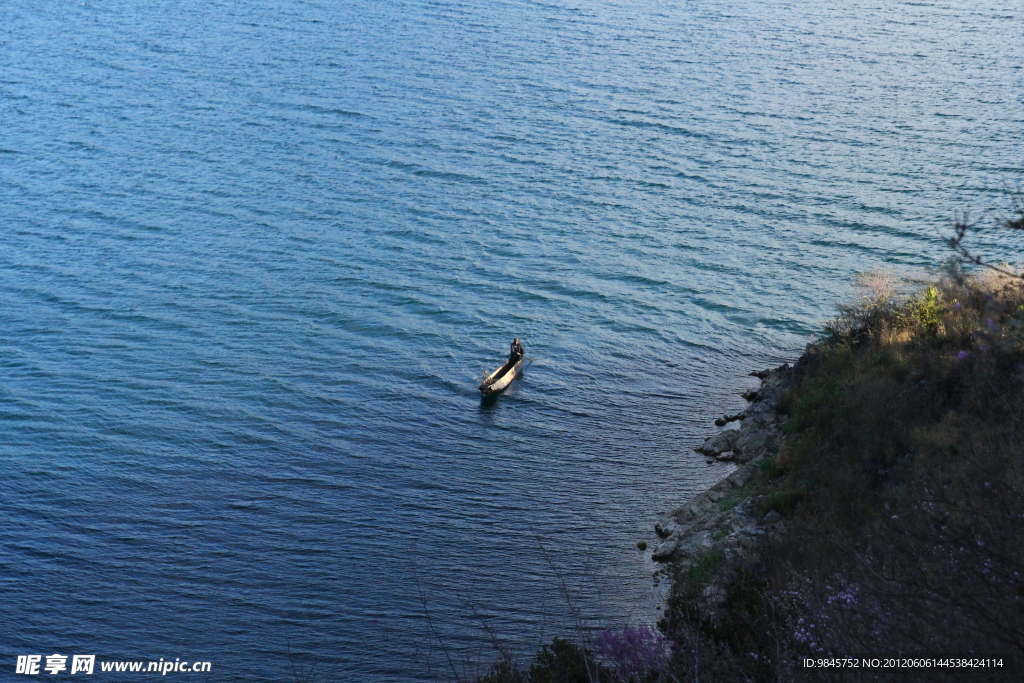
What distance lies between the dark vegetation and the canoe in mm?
9297

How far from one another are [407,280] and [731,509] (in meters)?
20.5

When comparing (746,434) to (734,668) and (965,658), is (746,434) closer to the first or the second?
(734,668)

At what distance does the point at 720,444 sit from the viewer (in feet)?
89.8

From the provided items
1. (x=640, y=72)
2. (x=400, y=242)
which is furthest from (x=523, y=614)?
(x=640, y=72)

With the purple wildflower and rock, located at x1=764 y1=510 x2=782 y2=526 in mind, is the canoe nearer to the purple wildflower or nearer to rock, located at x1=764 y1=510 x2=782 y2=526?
rock, located at x1=764 y1=510 x2=782 y2=526

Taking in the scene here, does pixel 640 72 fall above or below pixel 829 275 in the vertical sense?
above

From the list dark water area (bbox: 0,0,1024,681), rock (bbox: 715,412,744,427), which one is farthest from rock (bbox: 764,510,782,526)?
rock (bbox: 715,412,744,427)

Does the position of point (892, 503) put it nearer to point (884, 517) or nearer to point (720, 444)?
point (884, 517)

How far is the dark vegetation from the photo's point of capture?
391 inches

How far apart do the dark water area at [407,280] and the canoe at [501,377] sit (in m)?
0.60

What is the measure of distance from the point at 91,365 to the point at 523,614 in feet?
65.8

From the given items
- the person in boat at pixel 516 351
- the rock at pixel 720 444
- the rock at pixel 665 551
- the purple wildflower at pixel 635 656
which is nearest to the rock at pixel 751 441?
the rock at pixel 720 444

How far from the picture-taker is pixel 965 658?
9305 mm

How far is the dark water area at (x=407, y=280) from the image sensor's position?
72.5 ft
